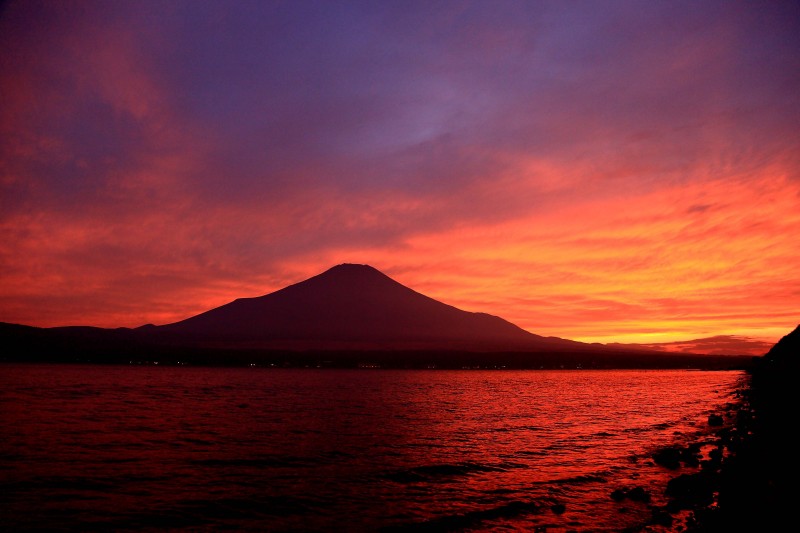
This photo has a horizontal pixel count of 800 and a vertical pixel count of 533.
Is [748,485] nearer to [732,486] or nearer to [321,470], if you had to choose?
[732,486]

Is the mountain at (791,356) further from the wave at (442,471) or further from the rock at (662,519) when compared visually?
the rock at (662,519)

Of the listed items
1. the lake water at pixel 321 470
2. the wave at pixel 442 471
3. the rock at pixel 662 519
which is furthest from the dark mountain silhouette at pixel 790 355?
the rock at pixel 662 519

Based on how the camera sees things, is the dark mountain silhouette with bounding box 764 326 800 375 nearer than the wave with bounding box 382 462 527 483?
No

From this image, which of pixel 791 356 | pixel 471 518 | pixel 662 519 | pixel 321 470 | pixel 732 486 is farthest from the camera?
pixel 791 356

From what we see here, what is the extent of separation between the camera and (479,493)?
1759 cm

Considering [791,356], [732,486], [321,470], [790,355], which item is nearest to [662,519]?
[732,486]

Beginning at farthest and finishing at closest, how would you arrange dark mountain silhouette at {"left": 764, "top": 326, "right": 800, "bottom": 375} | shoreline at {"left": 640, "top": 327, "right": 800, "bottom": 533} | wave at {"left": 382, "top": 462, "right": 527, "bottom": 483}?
dark mountain silhouette at {"left": 764, "top": 326, "right": 800, "bottom": 375} < wave at {"left": 382, "top": 462, "right": 527, "bottom": 483} < shoreline at {"left": 640, "top": 327, "right": 800, "bottom": 533}

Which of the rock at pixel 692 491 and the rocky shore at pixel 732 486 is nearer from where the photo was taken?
the rocky shore at pixel 732 486

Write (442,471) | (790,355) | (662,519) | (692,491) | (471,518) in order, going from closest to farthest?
(662,519) < (471,518) < (692,491) < (442,471) < (790,355)

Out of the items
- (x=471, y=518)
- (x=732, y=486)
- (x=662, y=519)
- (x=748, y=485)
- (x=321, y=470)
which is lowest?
(x=321, y=470)

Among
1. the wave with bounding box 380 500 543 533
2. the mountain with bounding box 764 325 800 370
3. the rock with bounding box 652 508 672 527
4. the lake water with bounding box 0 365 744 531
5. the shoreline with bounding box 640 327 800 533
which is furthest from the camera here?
the mountain with bounding box 764 325 800 370

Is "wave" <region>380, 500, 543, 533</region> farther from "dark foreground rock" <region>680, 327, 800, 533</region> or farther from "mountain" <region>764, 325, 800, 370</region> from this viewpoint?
"mountain" <region>764, 325, 800, 370</region>

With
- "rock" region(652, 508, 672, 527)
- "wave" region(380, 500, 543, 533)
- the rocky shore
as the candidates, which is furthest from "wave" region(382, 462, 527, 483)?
"rock" region(652, 508, 672, 527)

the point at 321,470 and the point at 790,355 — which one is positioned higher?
the point at 790,355
